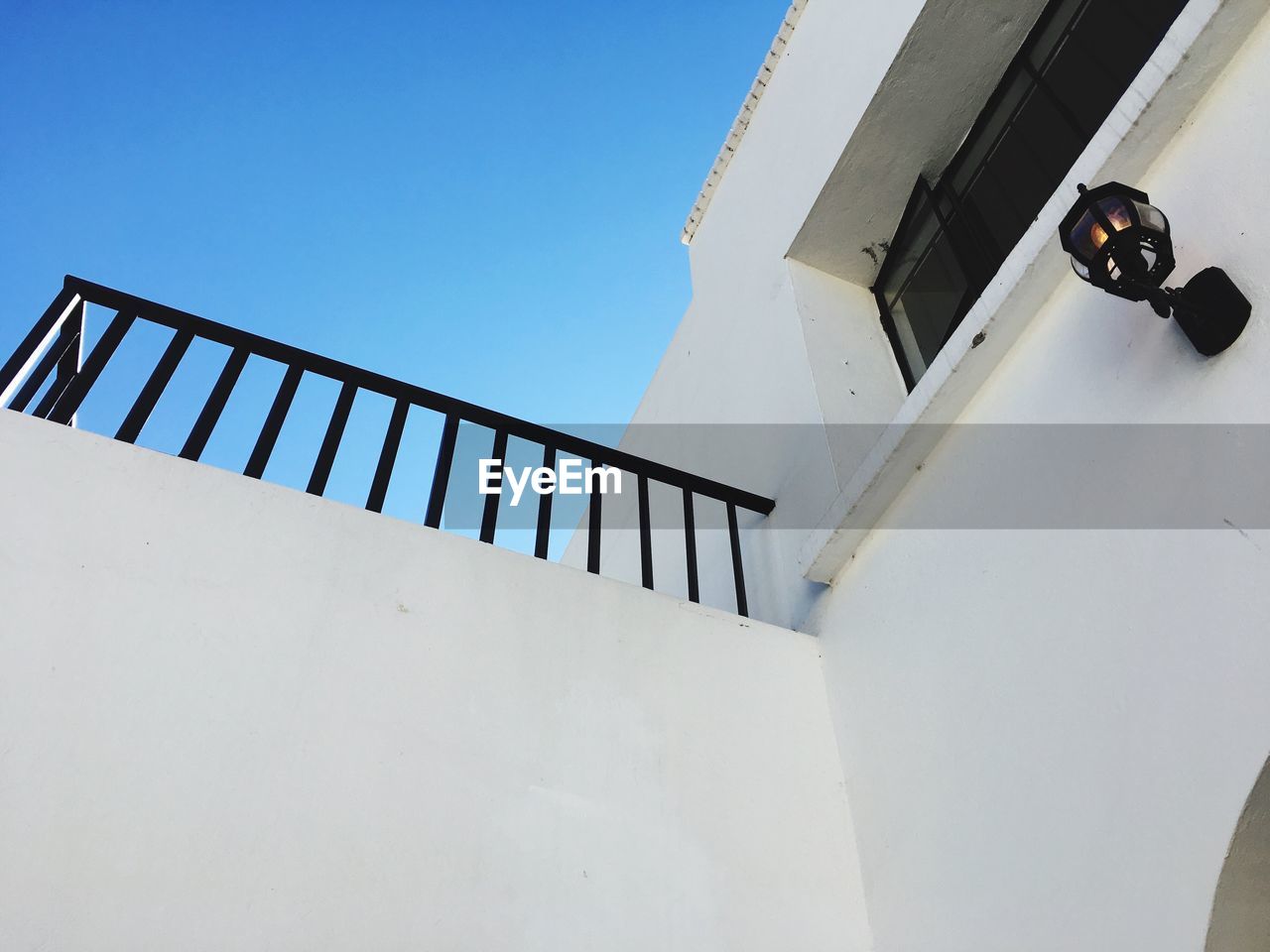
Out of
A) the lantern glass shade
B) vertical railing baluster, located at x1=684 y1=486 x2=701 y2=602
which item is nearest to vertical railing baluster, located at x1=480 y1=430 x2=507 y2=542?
vertical railing baluster, located at x1=684 y1=486 x2=701 y2=602

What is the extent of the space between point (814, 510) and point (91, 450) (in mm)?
1984

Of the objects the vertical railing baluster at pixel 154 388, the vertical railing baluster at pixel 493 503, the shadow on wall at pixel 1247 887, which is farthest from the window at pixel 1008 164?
the vertical railing baluster at pixel 154 388

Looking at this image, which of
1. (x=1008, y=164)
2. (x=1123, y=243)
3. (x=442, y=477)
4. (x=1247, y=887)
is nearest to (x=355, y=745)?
(x=442, y=477)

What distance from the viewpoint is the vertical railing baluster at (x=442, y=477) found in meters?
2.15

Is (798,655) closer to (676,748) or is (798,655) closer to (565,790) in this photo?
(676,748)

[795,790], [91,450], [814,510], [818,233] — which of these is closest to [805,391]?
[814,510]

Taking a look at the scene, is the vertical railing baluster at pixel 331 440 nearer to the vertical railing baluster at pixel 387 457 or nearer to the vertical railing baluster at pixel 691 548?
the vertical railing baluster at pixel 387 457

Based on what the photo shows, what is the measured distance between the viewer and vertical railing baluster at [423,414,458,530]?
2146 millimetres

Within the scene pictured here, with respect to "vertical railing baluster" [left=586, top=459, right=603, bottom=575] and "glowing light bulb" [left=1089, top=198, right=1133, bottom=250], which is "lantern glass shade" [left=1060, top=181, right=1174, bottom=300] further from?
"vertical railing baluster" [left=586, top=459, right=603, bottom=575]

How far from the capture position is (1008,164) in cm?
275

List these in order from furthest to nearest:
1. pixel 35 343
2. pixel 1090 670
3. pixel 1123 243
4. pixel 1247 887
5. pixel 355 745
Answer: pixel 35 343, pixel 355 745, pixel 1090 670, pixel 1123 243, pixel 1247 887

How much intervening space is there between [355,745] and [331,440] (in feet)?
2.79

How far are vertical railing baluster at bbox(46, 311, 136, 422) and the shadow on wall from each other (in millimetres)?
2397

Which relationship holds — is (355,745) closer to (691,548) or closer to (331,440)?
(331,440)
